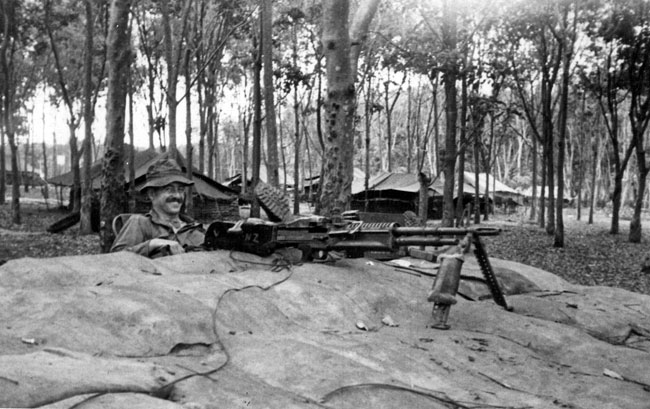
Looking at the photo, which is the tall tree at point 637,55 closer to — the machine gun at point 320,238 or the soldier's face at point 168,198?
the machine gun at point 320,238

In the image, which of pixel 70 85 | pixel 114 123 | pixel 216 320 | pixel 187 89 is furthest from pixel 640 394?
pixel 70 85

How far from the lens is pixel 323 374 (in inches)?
125

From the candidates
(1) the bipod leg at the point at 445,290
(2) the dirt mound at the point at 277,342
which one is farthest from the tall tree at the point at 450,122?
(1) the bipod leg at the point at 445,290

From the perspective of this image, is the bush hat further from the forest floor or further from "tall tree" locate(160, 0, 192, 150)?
"tall tree" locate(160, 0, 192, 150)

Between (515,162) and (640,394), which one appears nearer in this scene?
(640,394)

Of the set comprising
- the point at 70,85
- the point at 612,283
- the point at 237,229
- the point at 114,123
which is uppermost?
the point at 70,85

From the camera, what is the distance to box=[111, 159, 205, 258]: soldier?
5.38 meters

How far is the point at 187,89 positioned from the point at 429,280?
1466 cm

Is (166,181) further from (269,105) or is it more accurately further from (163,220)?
(269,105)

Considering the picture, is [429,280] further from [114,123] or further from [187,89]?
[187,89]

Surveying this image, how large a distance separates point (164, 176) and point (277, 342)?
8.39 ft

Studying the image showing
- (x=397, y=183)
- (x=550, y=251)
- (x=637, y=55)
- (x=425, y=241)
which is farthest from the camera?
(x=397, y=183)

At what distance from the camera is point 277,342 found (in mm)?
3623

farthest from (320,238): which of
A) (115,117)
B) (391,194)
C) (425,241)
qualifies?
(391,194)
